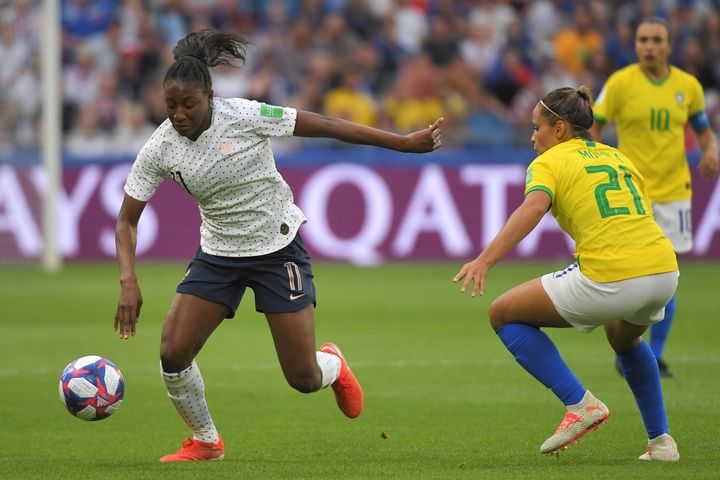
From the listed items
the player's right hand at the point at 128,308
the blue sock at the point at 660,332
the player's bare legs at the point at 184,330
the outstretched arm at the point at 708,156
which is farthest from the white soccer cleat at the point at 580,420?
the outstretched arm at the point at 708,156

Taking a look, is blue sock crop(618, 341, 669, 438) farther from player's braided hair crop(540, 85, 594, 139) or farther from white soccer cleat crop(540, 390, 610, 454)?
player's braided hair crop(540, 85, 594, 139)

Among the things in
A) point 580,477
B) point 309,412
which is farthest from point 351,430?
point 580,477

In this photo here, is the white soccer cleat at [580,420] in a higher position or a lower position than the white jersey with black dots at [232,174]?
lower

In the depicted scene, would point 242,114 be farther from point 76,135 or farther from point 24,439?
point 76,135

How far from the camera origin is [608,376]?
33.8ft

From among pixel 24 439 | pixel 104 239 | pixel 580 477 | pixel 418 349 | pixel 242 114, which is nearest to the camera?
pixel 580 477

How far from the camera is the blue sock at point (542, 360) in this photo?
672 cm

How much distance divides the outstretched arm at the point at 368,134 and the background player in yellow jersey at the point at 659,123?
384 centimetres

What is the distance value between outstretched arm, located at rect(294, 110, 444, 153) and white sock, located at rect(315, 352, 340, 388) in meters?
1.29

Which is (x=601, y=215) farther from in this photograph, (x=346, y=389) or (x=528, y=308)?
(x=346, y=389)

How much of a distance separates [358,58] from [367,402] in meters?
13.6

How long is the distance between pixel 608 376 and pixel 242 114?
448 cm

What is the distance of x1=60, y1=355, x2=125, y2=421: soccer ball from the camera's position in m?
7.21

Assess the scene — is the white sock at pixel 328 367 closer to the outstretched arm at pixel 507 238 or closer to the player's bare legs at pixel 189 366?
the player's bare legs at pixel 189 366
